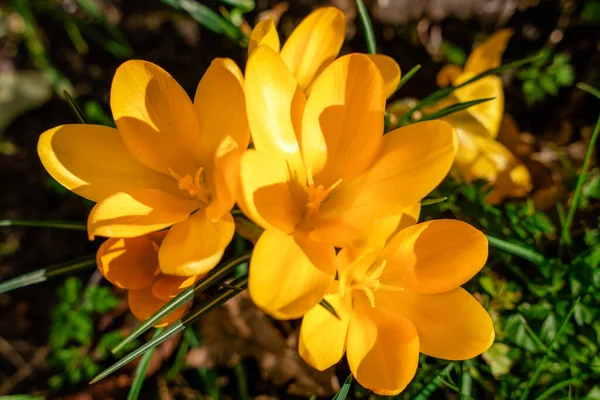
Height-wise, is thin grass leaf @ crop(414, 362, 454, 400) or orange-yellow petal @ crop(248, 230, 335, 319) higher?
orange-yellow petal @ crop(248, 230, 335, 319)

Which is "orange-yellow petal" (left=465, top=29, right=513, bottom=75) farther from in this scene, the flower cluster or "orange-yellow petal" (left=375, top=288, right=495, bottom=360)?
"orange-yellow petal" (left=375, top=288, right=495, bottom=360)

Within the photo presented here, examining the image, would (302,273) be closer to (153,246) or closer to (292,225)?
(292,225)

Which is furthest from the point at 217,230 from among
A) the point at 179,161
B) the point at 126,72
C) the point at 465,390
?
the point at 465,390

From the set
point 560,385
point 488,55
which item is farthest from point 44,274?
point 488,55

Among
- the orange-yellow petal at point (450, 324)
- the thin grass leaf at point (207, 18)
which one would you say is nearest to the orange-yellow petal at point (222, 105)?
the orange-yellow petal at point (450, 324)

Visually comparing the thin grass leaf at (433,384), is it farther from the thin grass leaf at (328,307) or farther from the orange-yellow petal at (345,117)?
the orange-yellow petal at (345,117)

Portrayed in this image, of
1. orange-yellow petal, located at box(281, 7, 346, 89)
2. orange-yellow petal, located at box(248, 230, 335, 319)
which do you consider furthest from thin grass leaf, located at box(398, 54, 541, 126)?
orange-yellow petal, located at box(248, 230, 335, 319)

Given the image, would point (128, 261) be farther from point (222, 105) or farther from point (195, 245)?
point (222, 105)
